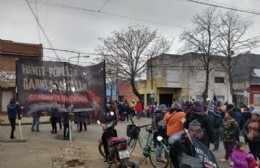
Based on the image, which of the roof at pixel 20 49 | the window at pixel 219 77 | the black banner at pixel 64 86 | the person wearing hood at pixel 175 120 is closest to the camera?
the person wearing hood at pixel 175 120

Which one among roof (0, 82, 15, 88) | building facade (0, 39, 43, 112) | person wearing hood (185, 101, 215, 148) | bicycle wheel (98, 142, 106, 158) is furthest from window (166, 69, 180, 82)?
person wearing hood (185, 101, 215, 148)

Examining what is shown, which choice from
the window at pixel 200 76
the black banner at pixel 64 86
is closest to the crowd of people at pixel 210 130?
the black banner at pixel 64 86

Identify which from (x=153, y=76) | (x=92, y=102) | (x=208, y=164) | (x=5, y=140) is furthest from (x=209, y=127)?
(x=153, y=76)

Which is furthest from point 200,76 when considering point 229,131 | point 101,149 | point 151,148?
point 151,148

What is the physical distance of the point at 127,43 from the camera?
4194cm

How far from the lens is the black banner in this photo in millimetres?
14180

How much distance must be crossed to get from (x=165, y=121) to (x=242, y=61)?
4353 cm

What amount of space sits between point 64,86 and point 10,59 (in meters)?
19.9

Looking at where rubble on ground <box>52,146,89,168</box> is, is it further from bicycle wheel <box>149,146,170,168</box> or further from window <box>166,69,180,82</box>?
window <box>166,69,180,82</box>

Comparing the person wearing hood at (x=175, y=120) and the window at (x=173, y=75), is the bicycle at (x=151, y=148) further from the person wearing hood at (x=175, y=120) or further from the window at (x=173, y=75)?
the window at (x=173, y=75)

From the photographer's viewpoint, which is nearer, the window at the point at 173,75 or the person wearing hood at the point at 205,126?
the person wearing hood at the point at 205,126

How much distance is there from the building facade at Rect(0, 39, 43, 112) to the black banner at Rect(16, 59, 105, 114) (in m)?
18.5

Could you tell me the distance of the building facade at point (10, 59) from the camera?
1262 inches

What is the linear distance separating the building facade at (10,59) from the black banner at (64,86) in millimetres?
18499
